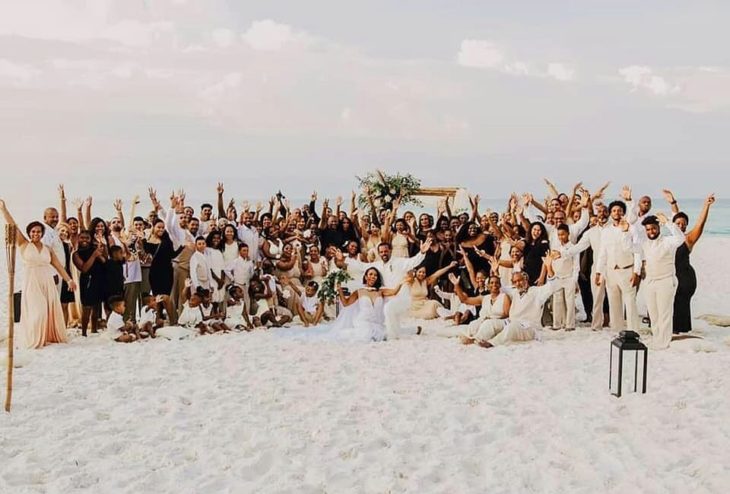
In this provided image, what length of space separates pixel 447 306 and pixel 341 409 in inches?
243

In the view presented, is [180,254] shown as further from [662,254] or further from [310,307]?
[662,254]

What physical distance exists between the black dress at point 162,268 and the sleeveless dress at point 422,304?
3.90 metres

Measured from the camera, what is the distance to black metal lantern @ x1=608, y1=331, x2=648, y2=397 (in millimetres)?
6422

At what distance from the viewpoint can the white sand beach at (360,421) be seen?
4.86 metres

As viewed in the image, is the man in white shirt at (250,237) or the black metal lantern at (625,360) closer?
the black metal lantern at (625,360)

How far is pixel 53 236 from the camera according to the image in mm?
9508

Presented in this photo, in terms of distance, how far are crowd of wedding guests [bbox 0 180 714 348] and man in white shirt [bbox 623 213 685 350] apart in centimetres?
2

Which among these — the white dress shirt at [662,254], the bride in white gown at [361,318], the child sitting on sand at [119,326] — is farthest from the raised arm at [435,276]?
the child sitting on sand at [119,326]

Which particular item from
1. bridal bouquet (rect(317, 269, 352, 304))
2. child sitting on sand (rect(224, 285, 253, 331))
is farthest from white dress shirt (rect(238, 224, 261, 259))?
bridal bouquet (rect(317, 269, 352, 304))

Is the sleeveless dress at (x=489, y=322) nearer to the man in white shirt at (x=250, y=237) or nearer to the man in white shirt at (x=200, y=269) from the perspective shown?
the man in white shirt at (x=250, y=237)

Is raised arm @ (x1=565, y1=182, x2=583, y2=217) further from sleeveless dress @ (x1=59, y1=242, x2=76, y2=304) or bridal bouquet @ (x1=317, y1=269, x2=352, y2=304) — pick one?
sleeveless dress @ (x1=59, y1=242, x2=76, y2=304)

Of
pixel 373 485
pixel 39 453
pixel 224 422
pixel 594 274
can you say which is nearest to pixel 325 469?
pixel 373 485

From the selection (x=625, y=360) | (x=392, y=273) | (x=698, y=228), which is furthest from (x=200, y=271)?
(x=698, y=228)

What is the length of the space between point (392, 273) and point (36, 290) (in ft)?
15.9
